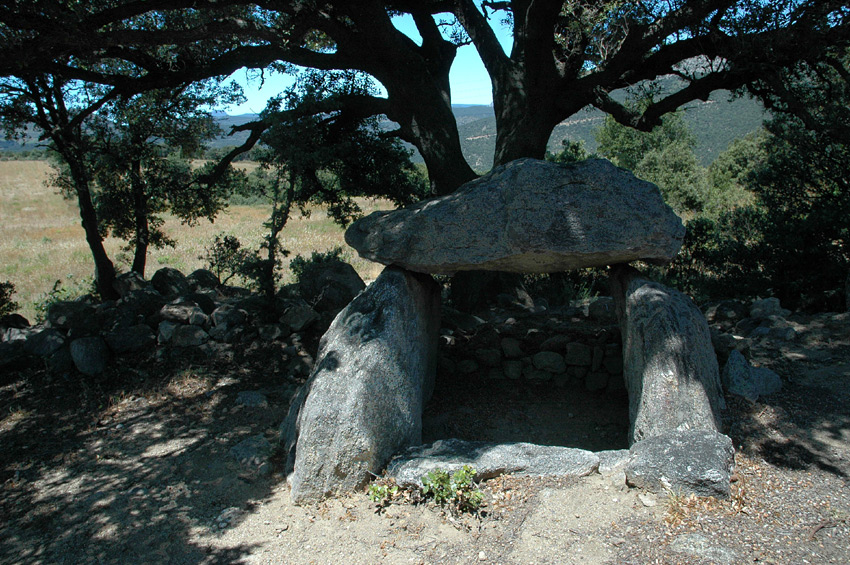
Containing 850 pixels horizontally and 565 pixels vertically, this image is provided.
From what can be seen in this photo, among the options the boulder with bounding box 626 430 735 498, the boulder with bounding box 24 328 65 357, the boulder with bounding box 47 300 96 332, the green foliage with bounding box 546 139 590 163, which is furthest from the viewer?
the green foliage with bounding box 546 139 590 163

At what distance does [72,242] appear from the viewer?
69.7 feet

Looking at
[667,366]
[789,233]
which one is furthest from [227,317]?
[789,233]

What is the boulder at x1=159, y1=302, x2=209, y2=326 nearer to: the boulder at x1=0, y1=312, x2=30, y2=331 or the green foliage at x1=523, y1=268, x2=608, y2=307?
the boulder at x1=0, y1=312, x2=30, y2=331

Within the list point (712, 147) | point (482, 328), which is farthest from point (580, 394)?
point (712, 147)

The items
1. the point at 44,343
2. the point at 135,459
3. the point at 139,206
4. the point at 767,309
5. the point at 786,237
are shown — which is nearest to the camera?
the point at 135,459

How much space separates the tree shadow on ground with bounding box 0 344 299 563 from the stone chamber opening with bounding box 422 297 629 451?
6.42 ft

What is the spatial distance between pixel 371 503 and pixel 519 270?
8.64ft

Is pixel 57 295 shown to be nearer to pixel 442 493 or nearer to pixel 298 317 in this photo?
pixel 298 317

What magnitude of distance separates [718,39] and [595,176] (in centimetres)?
282

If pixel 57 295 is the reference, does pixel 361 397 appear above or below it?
below

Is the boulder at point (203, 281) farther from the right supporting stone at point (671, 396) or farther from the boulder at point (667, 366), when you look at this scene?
the boulder at point (667, 366)

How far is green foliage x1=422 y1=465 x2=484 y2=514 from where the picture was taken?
425 cm

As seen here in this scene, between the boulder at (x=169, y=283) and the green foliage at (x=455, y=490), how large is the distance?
22.2 ft

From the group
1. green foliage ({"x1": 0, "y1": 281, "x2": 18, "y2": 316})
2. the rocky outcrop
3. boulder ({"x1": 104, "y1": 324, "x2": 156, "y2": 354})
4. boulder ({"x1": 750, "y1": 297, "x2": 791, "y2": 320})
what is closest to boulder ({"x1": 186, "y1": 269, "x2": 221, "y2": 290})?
the rocky outcrop
